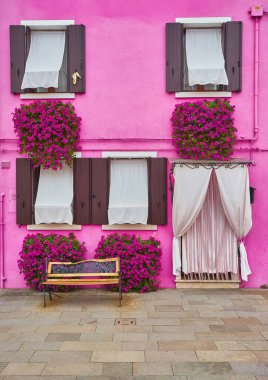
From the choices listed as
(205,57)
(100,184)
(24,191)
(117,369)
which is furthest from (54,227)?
(205,57)

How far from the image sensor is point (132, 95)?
8891 millimetres

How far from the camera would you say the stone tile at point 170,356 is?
5277 mm

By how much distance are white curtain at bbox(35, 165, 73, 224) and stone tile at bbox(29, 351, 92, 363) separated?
3608 millimetres

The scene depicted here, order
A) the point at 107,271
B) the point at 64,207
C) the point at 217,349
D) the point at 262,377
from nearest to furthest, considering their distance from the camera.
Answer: the point at 262,377 → the point at 217,349 → the point at 107,271 → the point at 64,207

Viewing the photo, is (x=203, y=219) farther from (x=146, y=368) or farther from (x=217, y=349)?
(x=146, y=368)

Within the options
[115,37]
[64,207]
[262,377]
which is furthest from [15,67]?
[262,377]

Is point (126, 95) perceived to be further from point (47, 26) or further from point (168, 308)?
point (168, 308)

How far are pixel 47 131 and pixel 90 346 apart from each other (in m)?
4.67

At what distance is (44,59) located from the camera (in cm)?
886

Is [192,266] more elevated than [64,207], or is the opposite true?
[64,207]

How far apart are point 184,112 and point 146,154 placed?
4.15ft

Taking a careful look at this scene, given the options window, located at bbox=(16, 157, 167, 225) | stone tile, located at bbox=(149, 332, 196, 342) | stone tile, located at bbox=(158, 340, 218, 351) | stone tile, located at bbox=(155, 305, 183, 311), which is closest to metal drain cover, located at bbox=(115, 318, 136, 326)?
stone tile, located at bbox=(149, 332, 196, 342)

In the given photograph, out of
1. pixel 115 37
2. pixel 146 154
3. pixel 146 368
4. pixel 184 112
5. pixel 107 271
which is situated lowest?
pixel 146 368

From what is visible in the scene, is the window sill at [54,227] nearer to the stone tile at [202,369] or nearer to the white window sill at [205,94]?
the white window sill at [205,94]
